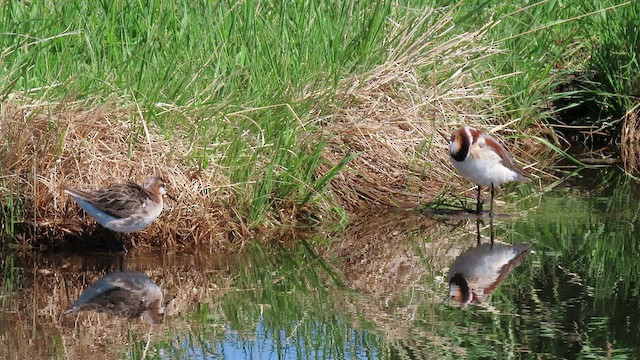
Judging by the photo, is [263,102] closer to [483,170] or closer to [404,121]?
[404,121]

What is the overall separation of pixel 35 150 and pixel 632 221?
4.58 meters

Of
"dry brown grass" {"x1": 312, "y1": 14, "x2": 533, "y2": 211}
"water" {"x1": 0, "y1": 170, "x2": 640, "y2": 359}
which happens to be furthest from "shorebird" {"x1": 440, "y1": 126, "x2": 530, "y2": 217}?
"dry brown grass" {"x1": 312, "y1": 14, "x2": 533, "y2": 211}

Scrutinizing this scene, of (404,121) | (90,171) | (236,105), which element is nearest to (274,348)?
(90,171)

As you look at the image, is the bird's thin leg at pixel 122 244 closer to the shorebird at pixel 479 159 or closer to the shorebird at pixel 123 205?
the shorebird at pixel 123 205

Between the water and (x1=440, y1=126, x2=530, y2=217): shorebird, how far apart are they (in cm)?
35

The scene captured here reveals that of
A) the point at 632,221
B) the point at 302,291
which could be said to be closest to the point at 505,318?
the point at 302,291

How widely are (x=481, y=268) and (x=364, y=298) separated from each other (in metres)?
1.13

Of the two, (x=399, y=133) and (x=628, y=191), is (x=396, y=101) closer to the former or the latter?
(x=399, y=133)

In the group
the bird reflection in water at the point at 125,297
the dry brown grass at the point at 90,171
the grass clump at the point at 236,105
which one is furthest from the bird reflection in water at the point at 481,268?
the bird reflection in water at the point at 125,297

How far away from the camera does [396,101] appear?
35.1 feet

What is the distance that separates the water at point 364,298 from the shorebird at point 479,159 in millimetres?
347

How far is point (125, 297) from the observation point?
7629 mm

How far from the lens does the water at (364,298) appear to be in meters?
6.63

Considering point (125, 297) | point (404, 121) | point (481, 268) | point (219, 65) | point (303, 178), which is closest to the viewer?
point (125, 297)
